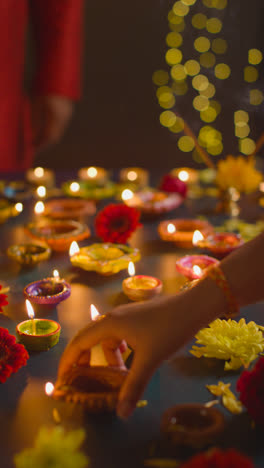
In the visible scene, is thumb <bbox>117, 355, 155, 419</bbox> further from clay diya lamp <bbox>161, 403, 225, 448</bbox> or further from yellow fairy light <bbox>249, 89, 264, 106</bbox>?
yellow fairy light <bbox>249, 89, 264, 106</bbox>

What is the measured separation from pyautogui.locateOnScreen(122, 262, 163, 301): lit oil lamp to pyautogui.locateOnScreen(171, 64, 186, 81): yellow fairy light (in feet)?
11.4

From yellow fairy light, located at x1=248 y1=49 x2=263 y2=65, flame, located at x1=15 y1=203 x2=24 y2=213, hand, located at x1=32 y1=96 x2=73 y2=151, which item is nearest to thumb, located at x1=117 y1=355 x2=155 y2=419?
flame, located at x1=15 y1=203 x2=24 y2=213

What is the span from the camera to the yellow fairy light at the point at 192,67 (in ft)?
13.7

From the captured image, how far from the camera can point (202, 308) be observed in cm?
72

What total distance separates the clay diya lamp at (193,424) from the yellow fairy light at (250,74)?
414 cm

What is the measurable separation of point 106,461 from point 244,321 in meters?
0.41

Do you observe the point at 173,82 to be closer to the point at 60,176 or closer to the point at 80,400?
the point at 60,176

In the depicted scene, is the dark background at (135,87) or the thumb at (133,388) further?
the dark background at (135,87)

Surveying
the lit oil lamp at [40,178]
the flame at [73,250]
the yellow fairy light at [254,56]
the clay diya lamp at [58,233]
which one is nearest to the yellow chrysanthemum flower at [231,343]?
the flame at [73,250]

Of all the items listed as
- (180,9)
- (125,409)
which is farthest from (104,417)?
(180,9)

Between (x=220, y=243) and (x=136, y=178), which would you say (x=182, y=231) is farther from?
(x=136, y=178)

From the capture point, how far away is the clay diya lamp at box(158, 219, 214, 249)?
4.60 ft

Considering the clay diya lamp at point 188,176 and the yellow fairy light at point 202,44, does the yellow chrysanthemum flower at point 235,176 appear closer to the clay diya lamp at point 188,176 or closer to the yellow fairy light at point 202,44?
the clay diya lamp at point 188,176

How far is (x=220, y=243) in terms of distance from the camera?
134 centimetres
